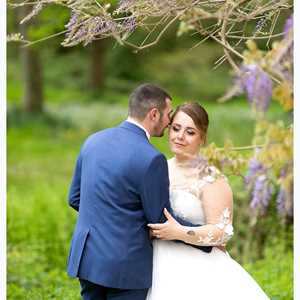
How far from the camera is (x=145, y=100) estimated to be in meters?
3.59

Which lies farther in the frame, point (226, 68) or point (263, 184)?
point (226, 68)

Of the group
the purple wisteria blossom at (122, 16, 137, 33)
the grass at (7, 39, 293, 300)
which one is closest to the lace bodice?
the purple wisteria blossom at (122, 16, 137, 33)

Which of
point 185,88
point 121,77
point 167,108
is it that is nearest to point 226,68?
point 185,88

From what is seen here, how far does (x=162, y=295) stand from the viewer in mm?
3764

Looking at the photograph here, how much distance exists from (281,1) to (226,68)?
16708mm

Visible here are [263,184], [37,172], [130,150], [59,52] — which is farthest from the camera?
[59,52]

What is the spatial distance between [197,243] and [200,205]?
9.0 inches

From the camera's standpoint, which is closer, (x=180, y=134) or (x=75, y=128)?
(x=180, y=134)

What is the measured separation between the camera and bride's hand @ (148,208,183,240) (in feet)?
11.6

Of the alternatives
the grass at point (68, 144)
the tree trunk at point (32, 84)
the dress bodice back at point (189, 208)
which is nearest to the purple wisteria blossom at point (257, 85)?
the grass at point (68, 144)

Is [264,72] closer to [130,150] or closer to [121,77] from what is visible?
[130,150]

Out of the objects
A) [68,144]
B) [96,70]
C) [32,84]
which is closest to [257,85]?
[68,144]

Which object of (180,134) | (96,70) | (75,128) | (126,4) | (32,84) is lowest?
(180,134)

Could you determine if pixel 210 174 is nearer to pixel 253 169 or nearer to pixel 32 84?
pixel 253 169
